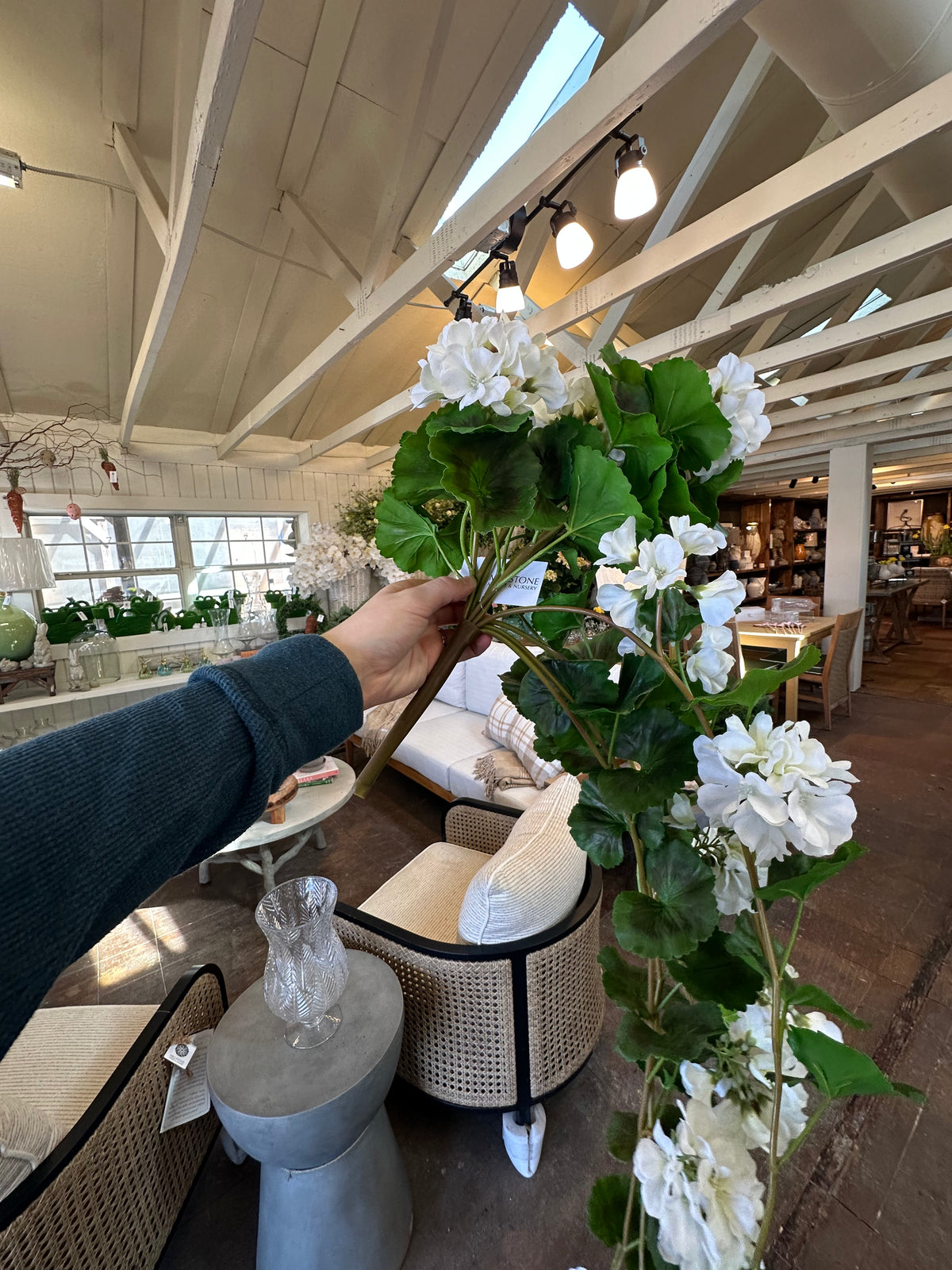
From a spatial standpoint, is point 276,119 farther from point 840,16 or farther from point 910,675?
point 910,675

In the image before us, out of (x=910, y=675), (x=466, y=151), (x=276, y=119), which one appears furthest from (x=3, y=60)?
(x=910, y=675)

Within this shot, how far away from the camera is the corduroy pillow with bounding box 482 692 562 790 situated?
232 cm

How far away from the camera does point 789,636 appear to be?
3.96 m

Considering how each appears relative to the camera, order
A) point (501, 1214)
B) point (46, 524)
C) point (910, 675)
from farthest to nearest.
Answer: point (910, 675)
point (46, 524)
point (501, 1214)

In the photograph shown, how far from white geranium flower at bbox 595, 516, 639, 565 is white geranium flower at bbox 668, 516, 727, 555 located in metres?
0.03

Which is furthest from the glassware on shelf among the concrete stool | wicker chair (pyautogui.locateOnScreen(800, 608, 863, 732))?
wicker chair (pyautogui.locateOnScreen(800, 608, 863, 732))

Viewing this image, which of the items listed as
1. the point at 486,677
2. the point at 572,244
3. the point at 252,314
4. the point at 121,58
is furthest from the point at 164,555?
the point at 572,244

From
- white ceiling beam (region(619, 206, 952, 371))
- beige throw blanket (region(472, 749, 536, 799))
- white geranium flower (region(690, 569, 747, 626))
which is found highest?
white ceiling beam (region(619, 206, 952, 371))

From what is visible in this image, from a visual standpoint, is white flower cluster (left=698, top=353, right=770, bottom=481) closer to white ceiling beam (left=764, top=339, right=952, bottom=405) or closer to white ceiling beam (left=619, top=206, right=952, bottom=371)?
white ceiling beam (left=619, top=206, right=952, bottom=371)

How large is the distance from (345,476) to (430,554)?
487 cm

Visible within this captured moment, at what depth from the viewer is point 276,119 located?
221 cm

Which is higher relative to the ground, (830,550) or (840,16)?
(840,16)

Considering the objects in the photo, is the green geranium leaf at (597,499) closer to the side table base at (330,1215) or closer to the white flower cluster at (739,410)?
the white flower cluster at (739,410)

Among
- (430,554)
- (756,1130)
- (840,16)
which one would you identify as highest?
(840,16)
